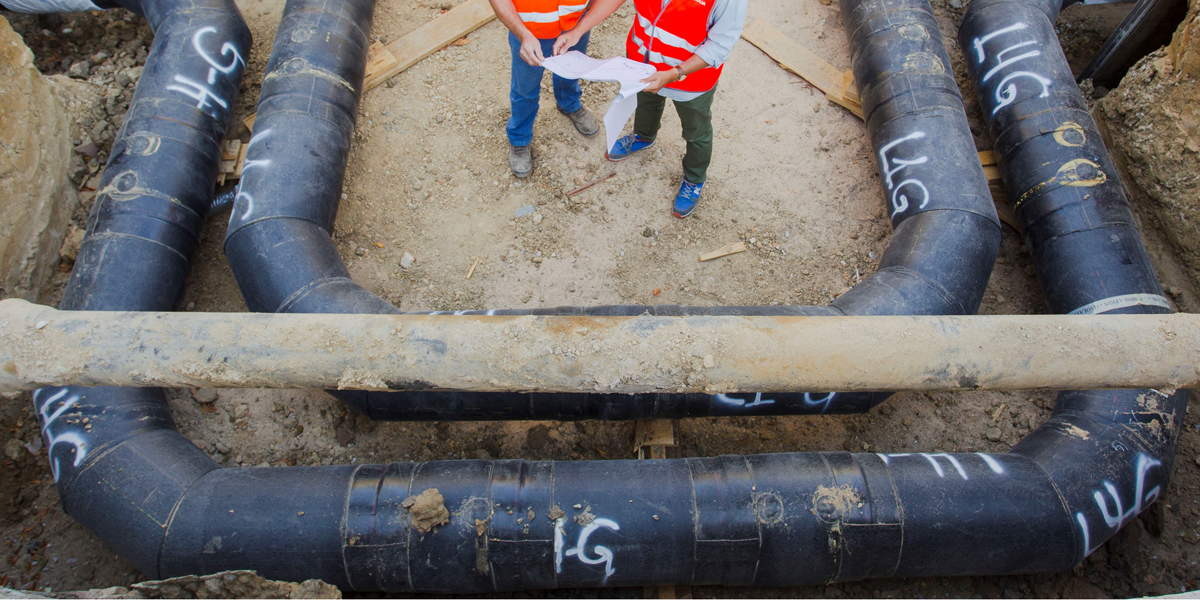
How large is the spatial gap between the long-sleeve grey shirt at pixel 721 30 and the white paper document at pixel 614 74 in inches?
12.0

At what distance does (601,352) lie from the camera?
1.94 meters

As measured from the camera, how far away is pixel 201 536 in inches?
94.6

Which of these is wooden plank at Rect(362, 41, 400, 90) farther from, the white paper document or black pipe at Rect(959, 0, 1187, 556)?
black pipe at Rect(959, 0, 1187, 556)

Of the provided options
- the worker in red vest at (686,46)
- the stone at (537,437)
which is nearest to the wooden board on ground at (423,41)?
the worker in red vest at (686,46)

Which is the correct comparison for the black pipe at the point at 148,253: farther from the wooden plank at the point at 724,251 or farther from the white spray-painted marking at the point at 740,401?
the wooden plank at the point at 724,251

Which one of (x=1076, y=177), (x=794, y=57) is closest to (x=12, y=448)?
(x=794, y=57)

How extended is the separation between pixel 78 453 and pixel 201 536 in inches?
31.3

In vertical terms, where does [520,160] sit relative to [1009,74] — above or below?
below

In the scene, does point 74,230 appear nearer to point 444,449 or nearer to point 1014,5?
point 444,449

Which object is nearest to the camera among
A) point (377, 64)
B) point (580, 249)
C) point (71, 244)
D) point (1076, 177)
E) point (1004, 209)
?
point (1076, 177)

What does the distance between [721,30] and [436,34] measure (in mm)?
2834

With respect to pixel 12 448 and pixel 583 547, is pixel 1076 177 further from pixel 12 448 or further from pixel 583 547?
pixel 12 448

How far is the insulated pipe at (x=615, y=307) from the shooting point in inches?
115

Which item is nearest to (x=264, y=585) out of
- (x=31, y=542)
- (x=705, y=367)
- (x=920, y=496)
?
(x=31, y=542)
